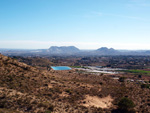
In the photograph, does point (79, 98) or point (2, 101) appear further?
point (79, 98)

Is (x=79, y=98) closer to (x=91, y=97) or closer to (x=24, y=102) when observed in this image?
(x=91, y=97)

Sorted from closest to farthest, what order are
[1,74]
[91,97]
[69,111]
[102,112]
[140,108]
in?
[69,111]
[102,112]
[140,108]
[91,97]
[1,74]

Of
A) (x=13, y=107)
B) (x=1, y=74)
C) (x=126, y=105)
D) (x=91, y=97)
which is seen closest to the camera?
(x=13, y=107)

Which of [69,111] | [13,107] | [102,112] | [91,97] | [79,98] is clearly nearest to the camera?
[13,107]

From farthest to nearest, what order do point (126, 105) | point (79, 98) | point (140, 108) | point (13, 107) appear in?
point (79, 98)
point (140, 108)
point (126, 105)
point (13, 107)

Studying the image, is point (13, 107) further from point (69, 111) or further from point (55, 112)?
point (69, 111)

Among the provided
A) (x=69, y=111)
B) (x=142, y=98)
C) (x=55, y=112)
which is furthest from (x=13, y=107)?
(x=142, y=98)

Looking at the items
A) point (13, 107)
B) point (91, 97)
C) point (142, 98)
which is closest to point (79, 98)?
point (91, 97)

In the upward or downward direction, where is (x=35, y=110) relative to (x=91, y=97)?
upward

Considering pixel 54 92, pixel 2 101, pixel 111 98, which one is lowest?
pixel 111 98
